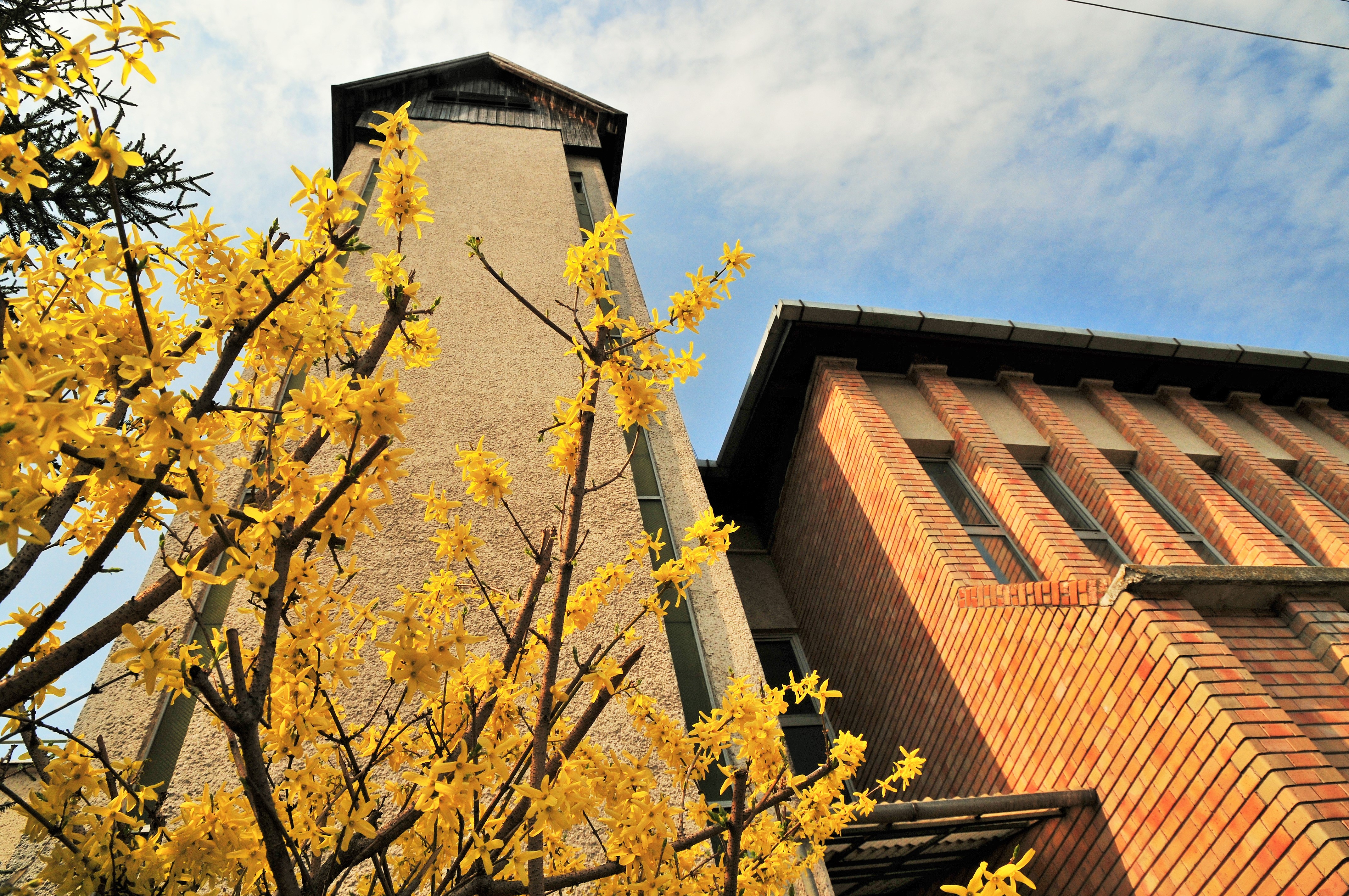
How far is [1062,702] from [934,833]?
1.29 metres

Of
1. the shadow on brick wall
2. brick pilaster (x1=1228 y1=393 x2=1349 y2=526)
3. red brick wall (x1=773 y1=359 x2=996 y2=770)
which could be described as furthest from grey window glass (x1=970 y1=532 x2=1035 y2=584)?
brick pilaster (x1=1228 y1=393 x2=1349 y2=526)

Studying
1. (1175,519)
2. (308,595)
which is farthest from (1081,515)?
(308,595)

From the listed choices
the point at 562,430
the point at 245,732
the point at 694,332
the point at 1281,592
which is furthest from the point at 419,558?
the point at 1281,592

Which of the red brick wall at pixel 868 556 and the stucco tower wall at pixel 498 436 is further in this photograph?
the red brick wall at pixel 868 556

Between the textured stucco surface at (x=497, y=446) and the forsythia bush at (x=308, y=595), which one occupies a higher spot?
the textured stucco surface at (x=497, y=446)

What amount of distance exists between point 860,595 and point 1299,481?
553cm

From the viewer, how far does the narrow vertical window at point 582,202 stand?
10.9 m

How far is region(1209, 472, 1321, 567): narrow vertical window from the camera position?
7.20 m

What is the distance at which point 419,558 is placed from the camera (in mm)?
5312

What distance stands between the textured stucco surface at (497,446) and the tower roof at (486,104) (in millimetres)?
2637

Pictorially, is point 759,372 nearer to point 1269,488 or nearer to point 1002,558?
point 1002,558

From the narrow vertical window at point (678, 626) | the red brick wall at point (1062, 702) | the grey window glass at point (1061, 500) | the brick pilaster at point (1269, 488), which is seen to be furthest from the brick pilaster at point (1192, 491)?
the narrow vertical window at point (678, 626)

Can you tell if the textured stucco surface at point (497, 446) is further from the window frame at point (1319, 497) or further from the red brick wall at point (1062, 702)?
the window frame at point (1319, 497)

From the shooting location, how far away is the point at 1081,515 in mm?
7328
